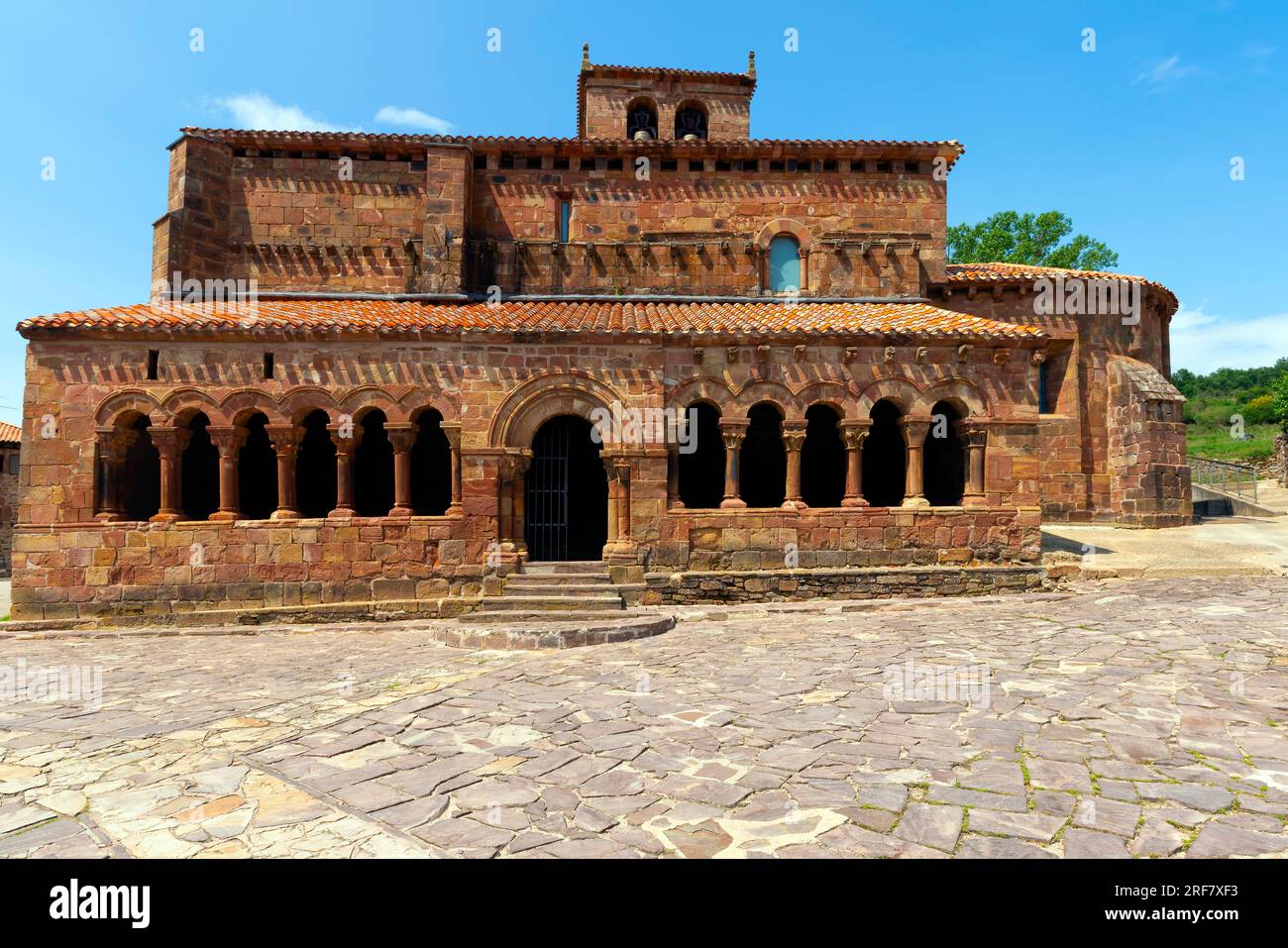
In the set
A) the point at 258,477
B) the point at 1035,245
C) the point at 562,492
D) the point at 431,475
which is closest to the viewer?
the point at 562,492

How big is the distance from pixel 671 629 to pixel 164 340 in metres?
10.6

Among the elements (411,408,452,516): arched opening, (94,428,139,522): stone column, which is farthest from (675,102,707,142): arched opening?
(94,428,139,522): stone column

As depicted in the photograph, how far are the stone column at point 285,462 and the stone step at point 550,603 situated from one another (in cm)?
437

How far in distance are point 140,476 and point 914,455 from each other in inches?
612

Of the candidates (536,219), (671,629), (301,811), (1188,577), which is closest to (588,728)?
(301,811)

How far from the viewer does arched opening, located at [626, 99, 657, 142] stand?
20.8 m

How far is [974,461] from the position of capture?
12.6 meters

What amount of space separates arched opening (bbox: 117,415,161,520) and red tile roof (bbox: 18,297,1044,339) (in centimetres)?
211

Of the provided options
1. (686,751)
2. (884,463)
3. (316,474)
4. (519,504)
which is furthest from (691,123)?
(686,751)

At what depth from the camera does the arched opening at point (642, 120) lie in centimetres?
2078

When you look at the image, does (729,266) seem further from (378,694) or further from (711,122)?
(378,694)

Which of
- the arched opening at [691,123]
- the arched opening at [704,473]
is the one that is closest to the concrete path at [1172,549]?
the arched opening at [704,473]

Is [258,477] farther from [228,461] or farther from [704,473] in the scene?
[704,473]

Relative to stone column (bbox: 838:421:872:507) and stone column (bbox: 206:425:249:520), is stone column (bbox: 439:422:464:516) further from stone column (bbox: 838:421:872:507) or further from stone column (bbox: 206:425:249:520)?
stone column (bbox: 838:421:872:507)
